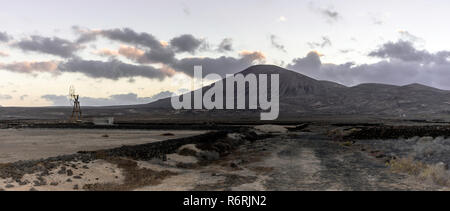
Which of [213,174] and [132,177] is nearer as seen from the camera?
[132,177]

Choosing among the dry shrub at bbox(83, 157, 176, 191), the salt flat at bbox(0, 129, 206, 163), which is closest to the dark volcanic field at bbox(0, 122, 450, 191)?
the dry shrub at bbox(83, 157, 176, 191)

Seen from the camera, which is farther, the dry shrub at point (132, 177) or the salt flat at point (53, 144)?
the salt flat at point (53, 144)

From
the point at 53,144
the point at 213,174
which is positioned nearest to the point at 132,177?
the point at 213,174

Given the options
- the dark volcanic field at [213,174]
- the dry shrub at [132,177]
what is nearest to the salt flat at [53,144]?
the dark volcanic field at [213,174]

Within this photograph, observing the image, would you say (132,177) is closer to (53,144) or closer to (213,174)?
(213,174)

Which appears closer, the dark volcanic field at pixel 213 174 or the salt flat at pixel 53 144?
the dark volcanic field at pixel 213 174

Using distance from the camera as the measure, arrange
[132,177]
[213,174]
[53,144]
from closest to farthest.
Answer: [132,177] < [213,174] < [53,144]

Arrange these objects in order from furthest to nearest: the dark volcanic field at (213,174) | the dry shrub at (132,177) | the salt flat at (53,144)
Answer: the salt flat at (53,144), the dry shrub at (132,177), the dark volcanic field at (213,174)

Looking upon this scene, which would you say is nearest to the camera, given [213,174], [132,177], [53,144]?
[132,177]

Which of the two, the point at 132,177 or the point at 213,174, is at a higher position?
the point at 132,177

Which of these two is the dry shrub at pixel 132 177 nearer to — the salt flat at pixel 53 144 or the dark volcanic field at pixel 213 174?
the dark volcanic field at pixel 213 174

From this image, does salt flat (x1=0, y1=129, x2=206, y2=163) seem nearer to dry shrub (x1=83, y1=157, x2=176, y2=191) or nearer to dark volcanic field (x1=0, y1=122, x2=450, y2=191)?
dark volcanic field (x1=0, y1=122, x2=450, y2=191)

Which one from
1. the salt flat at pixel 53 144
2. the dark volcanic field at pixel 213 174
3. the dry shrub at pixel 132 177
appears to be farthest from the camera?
the salt flat at pixel 53 144

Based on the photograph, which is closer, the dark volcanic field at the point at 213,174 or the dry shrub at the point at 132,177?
the dark volcanic field at the point at 213,174
